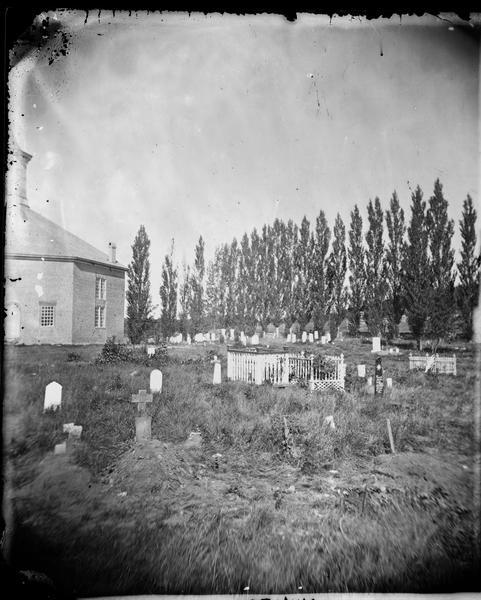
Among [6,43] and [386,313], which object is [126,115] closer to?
[6,43]

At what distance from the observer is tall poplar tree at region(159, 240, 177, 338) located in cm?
202

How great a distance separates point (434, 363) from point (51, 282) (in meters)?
2.54

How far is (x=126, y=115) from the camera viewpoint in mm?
1863

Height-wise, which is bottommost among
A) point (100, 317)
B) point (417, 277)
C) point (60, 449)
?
point (60, 449)

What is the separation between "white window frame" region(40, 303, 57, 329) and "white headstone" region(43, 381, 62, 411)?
0.36 m

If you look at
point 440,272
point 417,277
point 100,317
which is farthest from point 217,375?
point 440,272

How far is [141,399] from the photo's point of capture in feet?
5.96

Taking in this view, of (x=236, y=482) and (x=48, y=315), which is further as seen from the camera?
(x=48, y=315)

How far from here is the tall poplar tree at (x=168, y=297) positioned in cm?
202

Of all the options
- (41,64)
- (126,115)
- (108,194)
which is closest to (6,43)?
(41,64)

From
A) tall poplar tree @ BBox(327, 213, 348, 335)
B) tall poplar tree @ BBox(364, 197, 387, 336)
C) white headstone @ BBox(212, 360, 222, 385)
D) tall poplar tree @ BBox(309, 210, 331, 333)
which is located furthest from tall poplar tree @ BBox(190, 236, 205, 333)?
tall poplar tree @ BBox(364, 197, 387, 336)

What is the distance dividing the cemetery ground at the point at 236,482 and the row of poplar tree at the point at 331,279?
0.29 meters

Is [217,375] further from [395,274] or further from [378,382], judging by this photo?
[395,274]

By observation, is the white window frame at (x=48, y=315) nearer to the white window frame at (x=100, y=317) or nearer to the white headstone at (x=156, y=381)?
the white window frame at (x=100, y=317)
